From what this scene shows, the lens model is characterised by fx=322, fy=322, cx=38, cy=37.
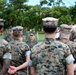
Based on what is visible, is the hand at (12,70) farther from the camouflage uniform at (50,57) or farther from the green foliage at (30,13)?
the green foliage at (30,13)

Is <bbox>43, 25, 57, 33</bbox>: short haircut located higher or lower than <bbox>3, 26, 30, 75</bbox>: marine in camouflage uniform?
higher

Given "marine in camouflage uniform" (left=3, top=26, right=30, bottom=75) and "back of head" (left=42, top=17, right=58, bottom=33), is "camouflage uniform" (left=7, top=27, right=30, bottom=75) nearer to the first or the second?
"marine in camouflage uniform" (left=3, top=26, right=30, bottom=75)

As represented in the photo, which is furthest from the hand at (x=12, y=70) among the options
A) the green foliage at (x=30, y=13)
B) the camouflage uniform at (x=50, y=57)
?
the green foliage at (x=30, y=13)

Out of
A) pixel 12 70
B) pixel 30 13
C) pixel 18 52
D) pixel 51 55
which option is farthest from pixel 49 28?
pixel 30 13

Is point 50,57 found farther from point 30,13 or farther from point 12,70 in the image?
point 30,13

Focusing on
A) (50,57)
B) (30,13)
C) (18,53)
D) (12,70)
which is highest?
(50,57)

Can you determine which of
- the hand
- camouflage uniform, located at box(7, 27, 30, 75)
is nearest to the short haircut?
the hand

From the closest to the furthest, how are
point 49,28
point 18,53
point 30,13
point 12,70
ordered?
point 49,28 < point 12,70 < point 18,53 < point 30,13

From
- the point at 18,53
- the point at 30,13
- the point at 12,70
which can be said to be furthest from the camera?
the point at 30,13

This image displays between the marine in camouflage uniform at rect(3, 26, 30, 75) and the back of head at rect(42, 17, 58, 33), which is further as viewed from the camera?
the marine in camouflage uniform at rect(3, 26, 30, 75)

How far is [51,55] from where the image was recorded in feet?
13.4

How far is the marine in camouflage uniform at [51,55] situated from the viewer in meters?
4.02

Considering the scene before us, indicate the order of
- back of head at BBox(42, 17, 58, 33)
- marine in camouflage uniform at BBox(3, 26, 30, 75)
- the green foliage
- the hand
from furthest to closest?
the green foliage
marine in camouflage uniform at BBox(3, 26, 30, 75)
the hand
back of head at BBox(42, 17, 58, 33)

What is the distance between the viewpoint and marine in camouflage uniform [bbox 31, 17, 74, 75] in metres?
4.02
